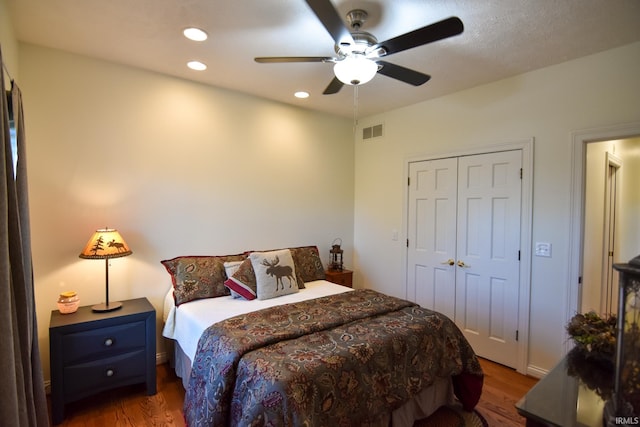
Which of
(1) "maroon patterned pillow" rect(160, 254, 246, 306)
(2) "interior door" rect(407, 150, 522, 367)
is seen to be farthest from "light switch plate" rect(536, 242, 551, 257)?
(1) "maroon patterned pillow" rect(160, 254, 246, 306)

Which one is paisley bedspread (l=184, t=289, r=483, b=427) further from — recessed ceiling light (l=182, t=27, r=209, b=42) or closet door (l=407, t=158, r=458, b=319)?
recessed ceiling light (l=182, t=27, r=209, b=42)

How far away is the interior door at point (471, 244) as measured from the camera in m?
3.02

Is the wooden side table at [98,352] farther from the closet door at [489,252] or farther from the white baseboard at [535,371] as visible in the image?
the white baseboard at [535,371]

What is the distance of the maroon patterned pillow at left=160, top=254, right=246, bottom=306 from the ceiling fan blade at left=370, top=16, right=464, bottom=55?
2209 millimetres

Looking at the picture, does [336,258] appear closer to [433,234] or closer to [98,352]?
[433,234]

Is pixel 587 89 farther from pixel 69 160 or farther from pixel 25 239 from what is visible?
pixel 69 160

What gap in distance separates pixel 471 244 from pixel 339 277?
58.9 inches

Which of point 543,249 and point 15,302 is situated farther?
point 543,249

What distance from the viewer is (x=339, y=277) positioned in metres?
3.88

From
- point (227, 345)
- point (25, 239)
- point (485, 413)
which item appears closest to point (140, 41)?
point (25, 239)

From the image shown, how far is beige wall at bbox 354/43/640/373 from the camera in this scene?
245 cm

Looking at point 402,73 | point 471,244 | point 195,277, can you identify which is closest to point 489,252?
point 471,244

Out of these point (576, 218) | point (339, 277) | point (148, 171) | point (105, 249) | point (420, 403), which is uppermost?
point (148, 171)
